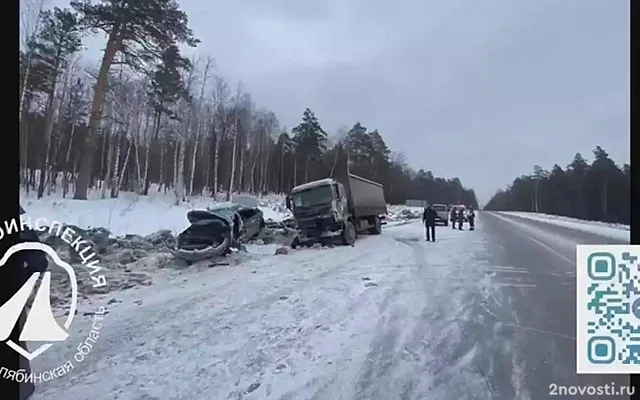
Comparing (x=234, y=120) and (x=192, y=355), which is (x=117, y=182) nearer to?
(x=234, y=120)

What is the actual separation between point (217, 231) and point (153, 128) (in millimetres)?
487

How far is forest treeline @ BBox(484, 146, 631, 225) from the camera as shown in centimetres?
152

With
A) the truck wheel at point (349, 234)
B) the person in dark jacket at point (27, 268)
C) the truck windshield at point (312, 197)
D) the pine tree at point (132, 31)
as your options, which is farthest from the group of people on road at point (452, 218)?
the person in dark jacket at point (27, 268)

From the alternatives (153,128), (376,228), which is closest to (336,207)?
(376,228)

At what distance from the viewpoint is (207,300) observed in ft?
5.19

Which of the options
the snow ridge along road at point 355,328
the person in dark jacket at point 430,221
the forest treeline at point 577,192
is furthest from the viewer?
the person in dark jacket at point 430,221

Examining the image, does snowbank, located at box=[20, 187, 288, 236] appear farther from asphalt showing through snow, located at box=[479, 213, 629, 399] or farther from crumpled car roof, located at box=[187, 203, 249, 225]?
asphalt showing through snow, located at box=[479, 213, 629, 399]

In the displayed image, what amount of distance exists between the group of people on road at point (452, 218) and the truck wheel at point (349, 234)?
31 cm

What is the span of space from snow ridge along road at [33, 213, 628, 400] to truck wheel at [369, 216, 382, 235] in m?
0.12

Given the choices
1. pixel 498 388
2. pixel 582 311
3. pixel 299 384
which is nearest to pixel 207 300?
pixel 299 384

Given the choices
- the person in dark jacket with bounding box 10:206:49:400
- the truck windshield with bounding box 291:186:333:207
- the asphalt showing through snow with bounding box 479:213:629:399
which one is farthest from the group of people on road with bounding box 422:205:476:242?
the person in dark jacket with bounding box 10:206:49:400

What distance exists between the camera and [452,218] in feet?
5.75

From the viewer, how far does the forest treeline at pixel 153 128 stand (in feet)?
5.29

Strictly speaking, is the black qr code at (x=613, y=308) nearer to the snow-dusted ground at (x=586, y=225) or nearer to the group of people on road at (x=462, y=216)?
the snow-dusted ground at (x=586, y=225)
